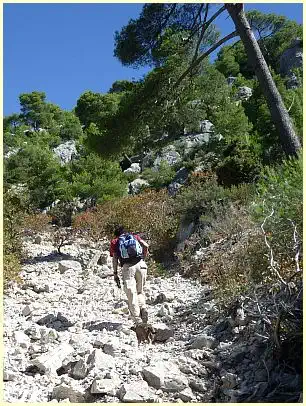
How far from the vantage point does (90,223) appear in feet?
50.5

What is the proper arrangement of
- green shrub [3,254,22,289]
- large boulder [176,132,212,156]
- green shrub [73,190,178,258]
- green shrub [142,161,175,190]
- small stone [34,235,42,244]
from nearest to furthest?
green shrub [3,254,22,289], green shrub [73,190,178,258], small stone [34,235,42,244], green shrub [142,161,175,190], large boulder [176,132,212,156]

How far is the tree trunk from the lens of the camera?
387 inches

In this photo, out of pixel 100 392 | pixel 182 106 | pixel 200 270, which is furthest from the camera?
pixel 182 106

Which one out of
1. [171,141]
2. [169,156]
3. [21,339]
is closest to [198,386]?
[21,339]

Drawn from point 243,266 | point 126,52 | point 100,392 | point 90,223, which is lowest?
point 100,392

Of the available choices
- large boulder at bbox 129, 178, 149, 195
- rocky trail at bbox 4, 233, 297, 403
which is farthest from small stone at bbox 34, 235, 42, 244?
large boulder at bbox 129, 178, 149, 195

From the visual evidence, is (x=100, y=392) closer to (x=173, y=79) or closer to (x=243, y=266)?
(x=243, y=266)

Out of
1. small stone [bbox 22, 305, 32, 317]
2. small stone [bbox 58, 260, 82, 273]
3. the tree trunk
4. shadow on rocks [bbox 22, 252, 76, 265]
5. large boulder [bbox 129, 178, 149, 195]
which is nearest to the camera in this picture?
small stone [bbox 22, 305, 32, 317]

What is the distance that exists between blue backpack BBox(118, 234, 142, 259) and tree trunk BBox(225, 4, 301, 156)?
4.44 meters

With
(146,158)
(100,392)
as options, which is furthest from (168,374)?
(146,158)

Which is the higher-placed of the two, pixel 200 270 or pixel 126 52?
pixel 126 52

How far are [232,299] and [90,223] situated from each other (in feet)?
31.4

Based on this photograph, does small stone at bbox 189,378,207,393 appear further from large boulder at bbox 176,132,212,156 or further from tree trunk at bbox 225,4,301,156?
large boulder at bbox 176,132,212,156

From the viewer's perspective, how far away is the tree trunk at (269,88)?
982 cm
